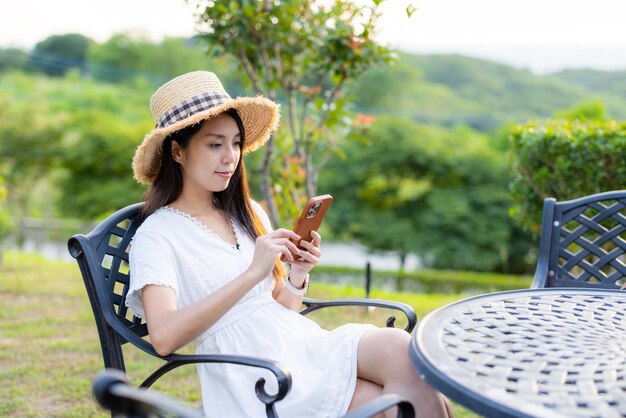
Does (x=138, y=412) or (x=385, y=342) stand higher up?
(x=138, y=412)

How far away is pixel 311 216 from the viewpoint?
1.69 metres

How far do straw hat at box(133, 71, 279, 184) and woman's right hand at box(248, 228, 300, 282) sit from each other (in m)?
0.36

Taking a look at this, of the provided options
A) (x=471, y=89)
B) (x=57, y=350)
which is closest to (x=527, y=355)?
(x=57, y=350)

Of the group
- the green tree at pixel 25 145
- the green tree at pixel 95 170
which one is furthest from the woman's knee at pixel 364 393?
the green tree at pixel 95 170

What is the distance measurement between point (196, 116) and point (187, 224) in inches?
11.7

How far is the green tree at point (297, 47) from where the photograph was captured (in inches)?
150

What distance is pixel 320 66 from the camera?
13.3 ft

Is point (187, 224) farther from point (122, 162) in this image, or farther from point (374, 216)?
point (122, 162)

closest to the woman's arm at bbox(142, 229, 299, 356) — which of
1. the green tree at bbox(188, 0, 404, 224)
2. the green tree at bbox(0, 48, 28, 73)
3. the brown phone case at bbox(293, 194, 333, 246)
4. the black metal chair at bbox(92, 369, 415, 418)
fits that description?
the brown phone case at bbox(293, 194, 333, 246)

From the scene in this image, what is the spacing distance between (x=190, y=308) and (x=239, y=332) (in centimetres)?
24

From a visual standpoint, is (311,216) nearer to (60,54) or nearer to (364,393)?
(364,393)

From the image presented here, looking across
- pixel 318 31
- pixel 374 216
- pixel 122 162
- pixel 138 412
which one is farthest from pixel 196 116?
pixel 122 162

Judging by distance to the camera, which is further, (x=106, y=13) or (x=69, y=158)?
(x=106, y=13)

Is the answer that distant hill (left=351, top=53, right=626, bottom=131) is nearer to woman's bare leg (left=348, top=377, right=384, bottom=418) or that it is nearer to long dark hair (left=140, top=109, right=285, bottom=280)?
long dark hair (left=140, top=109, right=285, bottom=280)
